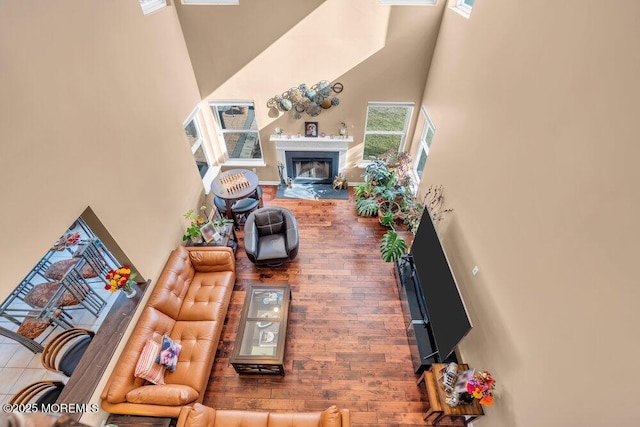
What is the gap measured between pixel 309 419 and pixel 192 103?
5017 mm

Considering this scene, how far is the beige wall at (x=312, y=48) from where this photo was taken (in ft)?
15.3

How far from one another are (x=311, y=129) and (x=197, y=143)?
2.21 meters

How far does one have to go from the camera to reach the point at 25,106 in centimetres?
237

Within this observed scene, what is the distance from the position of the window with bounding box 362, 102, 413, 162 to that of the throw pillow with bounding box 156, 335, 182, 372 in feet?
15.7

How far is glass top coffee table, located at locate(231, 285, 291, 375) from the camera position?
361 cm

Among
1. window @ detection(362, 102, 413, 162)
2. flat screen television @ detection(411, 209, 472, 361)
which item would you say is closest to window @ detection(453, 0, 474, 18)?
window @ detection(362, 102, 413, 162)

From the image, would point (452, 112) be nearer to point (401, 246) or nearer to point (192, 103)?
point (401, 246)

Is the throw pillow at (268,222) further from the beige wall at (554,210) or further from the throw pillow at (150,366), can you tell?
the beige wall at (554,210)

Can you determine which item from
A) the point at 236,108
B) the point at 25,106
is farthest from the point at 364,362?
the point at 236,108

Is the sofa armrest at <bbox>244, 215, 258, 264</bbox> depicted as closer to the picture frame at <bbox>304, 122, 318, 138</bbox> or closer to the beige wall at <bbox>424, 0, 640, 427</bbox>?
the picture frame at <bbox>304, 122, 318, 138</bbox>

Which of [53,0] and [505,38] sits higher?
[53,0]

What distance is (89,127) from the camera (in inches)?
117

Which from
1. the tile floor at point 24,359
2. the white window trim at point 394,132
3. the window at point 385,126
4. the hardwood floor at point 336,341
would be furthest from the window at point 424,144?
the tile floor at point 24,359

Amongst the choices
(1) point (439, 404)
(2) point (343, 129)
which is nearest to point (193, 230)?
(2) point (343, 129)
